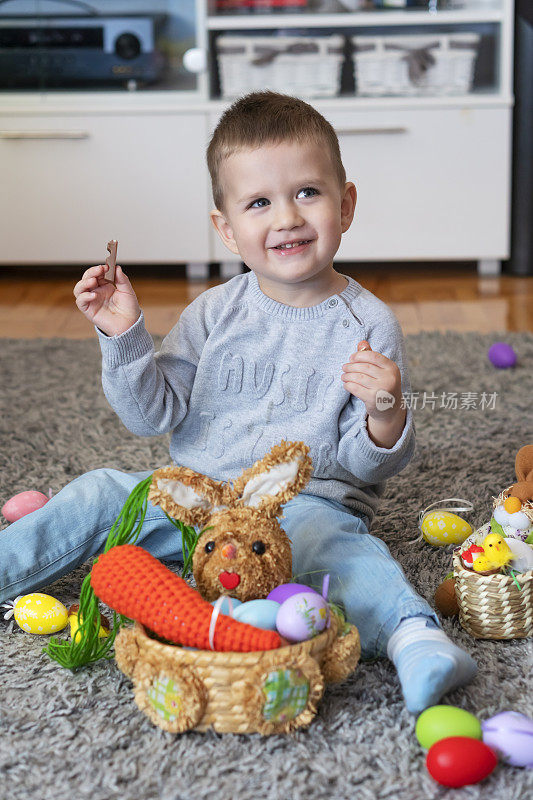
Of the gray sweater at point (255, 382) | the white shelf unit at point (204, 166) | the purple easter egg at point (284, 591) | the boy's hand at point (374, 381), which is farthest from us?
the white shelf unit at point (204, 166)

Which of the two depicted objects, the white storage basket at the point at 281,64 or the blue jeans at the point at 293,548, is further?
the white storage basket at the point at 281,64

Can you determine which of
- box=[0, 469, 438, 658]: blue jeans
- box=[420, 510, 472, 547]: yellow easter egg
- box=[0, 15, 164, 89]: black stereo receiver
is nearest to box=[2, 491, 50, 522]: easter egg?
box=[0, 469, 438, 658]: blue jeans

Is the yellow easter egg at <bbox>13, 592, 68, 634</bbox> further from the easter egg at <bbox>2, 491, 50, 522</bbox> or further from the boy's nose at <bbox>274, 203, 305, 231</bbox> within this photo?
the boy's nose at <bbox>274, 203, 305, 231</bbox>

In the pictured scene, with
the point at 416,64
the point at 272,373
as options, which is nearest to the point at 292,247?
the point at 272,373

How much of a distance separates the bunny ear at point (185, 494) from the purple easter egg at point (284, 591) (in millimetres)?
A: 102

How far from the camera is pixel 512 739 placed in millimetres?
717

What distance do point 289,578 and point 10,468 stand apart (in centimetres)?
65

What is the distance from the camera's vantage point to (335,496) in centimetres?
103

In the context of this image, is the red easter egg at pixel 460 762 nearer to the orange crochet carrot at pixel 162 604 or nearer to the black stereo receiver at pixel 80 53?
the orange crochet carrot at pixel 162 604

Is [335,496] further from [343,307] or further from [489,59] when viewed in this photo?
[489,59]

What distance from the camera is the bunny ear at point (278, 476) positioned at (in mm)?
854

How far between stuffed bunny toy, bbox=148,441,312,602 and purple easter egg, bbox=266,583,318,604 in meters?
0.02

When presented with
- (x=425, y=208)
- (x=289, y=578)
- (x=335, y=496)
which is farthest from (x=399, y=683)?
(x=425, y=208)

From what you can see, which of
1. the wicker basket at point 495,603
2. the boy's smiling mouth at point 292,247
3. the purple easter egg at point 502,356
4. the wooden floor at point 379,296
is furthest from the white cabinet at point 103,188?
the wicker basket at point 495,603
